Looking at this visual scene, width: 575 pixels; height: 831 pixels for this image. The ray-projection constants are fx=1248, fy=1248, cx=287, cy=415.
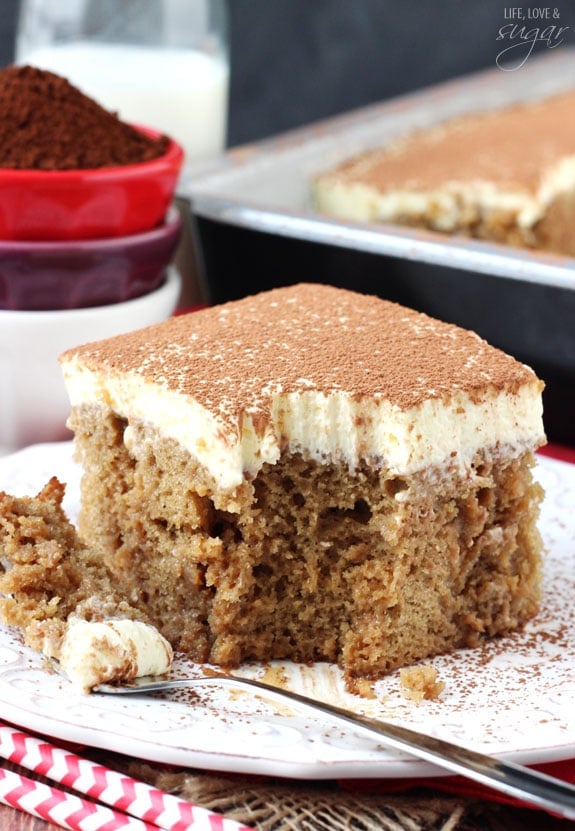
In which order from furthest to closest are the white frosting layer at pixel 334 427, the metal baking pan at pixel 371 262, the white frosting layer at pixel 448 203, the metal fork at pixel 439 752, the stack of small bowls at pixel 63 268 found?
1. the white frosting layer at pixel 448 203
2. the metal baking pan at pixel 371 262
3. the stack of small bowls at pixel 63 268
4. the white frosting layer at pixel 334 427
5. the metal fork at pixel 439 752

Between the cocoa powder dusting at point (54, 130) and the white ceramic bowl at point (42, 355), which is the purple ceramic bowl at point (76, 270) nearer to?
the white ceramic bowl at point (42, 355)

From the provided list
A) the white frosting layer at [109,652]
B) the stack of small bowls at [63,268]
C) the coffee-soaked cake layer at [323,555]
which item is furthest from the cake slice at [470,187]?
the white frosting layer at [109,652]

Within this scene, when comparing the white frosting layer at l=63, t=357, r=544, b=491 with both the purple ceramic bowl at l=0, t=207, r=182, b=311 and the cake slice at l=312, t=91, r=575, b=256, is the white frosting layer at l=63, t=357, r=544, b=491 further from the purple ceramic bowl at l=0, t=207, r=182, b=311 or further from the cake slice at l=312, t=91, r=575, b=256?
the cake slice at l=312, t=91, r=575, b=256

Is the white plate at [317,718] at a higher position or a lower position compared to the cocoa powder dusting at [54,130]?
lower

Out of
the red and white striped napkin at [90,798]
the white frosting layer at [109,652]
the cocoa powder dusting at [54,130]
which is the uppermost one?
the cocoa powder dusting at [54,130]

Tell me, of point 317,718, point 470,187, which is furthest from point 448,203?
point 317,718

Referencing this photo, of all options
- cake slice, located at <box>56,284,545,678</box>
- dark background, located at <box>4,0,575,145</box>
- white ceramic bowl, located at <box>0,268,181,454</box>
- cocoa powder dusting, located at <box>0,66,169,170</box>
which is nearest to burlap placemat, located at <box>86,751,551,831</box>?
cake slice, located at <box>56,284,545,678</box>
